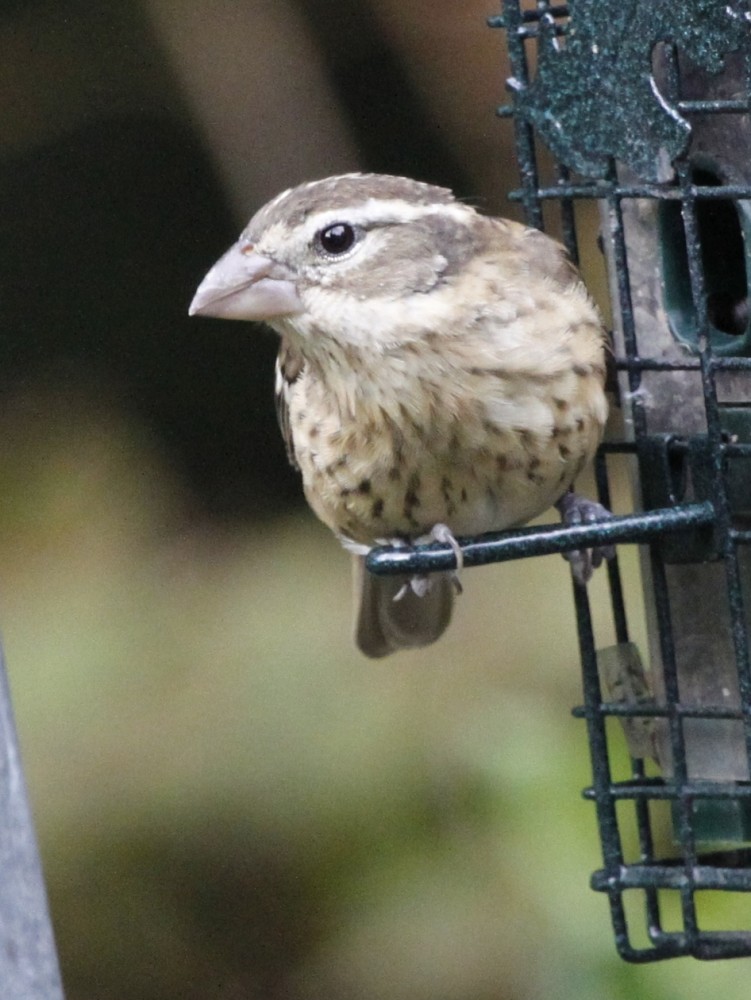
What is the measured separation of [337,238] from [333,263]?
45mm

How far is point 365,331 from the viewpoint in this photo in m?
3.00

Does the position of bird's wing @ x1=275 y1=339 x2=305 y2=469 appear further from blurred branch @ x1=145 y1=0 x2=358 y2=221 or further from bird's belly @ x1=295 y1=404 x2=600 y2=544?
blurred branch @ x1=145 y1=0 x2=358 y2=221

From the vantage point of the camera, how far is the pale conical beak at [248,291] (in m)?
2.92

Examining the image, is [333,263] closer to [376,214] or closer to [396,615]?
[376,214]

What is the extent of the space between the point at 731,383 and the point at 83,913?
2.18m

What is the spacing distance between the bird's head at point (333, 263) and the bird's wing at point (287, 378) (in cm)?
28

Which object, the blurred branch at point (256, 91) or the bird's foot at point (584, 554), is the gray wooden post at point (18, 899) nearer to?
the bird's foot at point (584, 554)

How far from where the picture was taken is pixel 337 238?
3016mm

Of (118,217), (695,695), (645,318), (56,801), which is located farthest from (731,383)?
(118,217)

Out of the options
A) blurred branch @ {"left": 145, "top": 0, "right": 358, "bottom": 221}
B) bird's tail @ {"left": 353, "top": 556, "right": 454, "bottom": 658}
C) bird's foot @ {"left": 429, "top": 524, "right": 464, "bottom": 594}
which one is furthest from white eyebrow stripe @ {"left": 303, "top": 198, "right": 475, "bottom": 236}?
blurred branch @ {"left": 145, "top": 0, "right": 358, "bottom": 221}

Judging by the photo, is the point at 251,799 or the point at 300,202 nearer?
the point at 300,202

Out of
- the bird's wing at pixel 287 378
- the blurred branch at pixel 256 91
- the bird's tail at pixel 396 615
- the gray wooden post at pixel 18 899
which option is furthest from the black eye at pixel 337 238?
the blurred branch at pixel 256 91

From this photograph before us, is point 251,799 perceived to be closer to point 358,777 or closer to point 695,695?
point 358,777

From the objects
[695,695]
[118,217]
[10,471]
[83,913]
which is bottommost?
[83,913]
